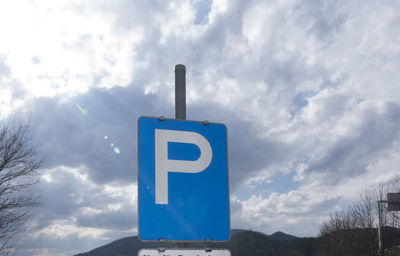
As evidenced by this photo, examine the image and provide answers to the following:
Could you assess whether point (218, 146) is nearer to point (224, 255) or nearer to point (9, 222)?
point (224, 255)

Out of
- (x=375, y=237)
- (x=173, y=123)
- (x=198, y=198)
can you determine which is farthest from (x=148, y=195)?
(x=375, y=237)

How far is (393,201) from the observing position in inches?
1075

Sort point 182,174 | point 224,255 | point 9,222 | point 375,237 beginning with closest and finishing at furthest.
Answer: point 224,255, point 182,174, point 9,222, point 375,237

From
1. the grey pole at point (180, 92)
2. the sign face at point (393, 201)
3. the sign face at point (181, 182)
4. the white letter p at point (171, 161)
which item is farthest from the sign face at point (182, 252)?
the sign face at point (393, 201)

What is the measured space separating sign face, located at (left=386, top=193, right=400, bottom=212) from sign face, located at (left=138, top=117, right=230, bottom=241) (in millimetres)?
26781

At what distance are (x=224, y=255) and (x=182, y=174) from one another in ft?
2.44

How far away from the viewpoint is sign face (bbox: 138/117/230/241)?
325cm

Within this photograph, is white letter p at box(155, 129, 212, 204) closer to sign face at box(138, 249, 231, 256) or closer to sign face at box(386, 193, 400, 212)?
sign face at box(138, 249, 231, 256)

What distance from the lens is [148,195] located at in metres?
3.29

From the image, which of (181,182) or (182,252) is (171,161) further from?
(182,252)

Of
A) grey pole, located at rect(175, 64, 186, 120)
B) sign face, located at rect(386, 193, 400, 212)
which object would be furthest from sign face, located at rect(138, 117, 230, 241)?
sign face, located at rect(386, 193, 400, 212)

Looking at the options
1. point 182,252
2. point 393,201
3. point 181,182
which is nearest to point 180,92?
point 181,182

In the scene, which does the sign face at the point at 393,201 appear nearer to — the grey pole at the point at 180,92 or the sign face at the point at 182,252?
the grey pole at the point at 180,92

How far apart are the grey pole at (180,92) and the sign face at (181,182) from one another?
12cm
